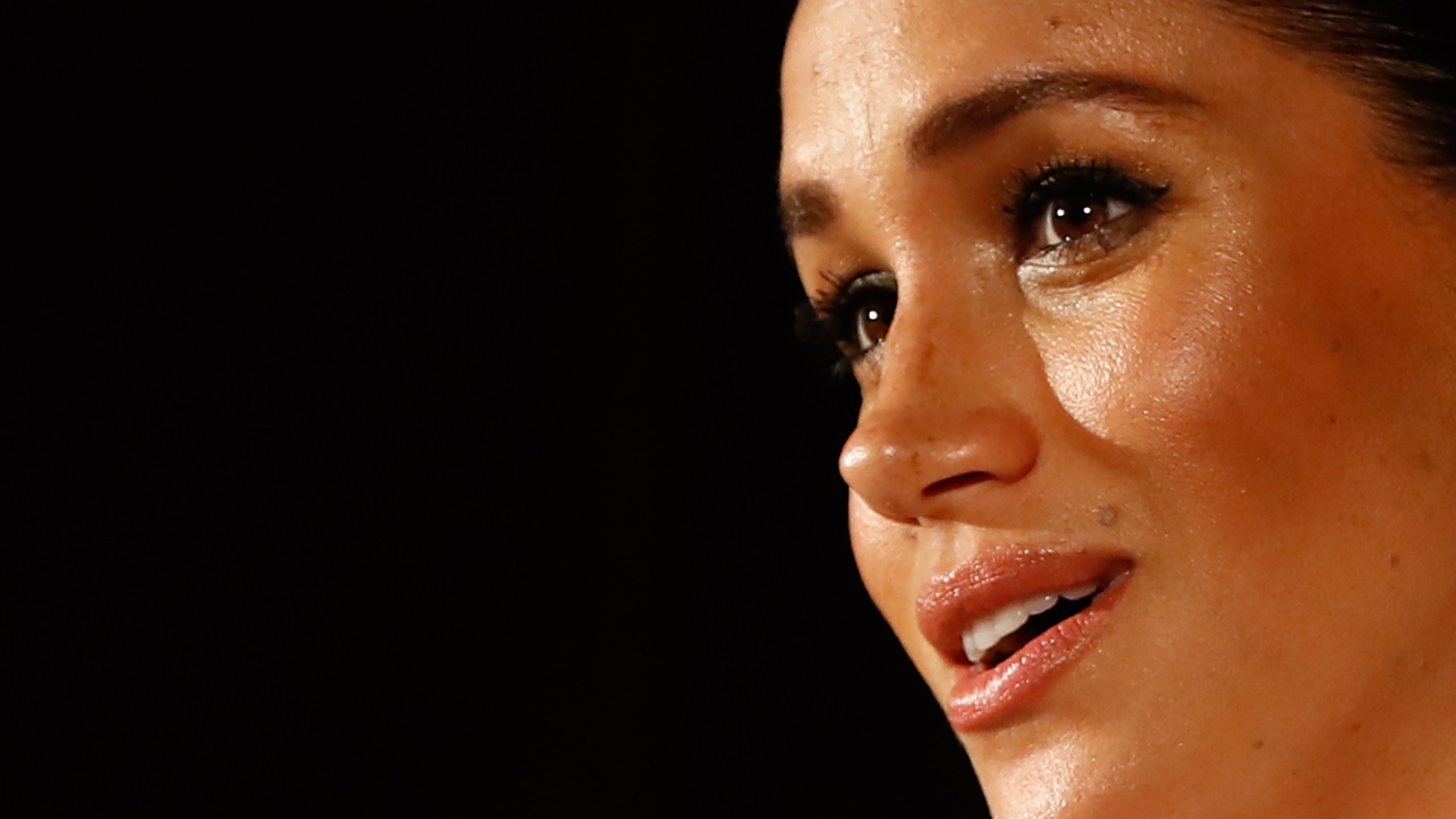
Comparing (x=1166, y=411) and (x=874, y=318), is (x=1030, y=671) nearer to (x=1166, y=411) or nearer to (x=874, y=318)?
(x=1166, y=411)

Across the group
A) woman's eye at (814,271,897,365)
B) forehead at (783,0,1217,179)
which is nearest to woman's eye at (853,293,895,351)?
woman's eye at (814,271,897,365)

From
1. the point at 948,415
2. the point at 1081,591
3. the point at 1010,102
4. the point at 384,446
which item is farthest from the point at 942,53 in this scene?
the point at 384,446

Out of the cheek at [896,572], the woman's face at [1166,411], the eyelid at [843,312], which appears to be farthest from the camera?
the eyelid at [843,312]

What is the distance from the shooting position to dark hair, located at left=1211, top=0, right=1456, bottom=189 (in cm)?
86

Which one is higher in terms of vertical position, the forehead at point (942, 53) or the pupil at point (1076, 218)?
the forehead at point (942, 53)

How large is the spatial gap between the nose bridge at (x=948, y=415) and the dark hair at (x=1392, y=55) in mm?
221

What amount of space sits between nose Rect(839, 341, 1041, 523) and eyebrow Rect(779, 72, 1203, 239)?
126mm

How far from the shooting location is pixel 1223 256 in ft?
2.77

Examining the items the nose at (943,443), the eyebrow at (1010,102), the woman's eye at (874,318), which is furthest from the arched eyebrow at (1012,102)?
the woman's eye at (874,318)

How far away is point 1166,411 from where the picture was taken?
32.7 inches

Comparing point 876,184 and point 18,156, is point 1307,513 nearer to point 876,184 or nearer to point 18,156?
point 876,184

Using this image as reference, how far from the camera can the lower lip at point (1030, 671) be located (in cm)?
86

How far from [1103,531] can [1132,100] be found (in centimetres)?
25

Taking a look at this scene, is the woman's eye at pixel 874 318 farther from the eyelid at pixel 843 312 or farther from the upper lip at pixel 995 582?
the upper lip at pixel 995 582
